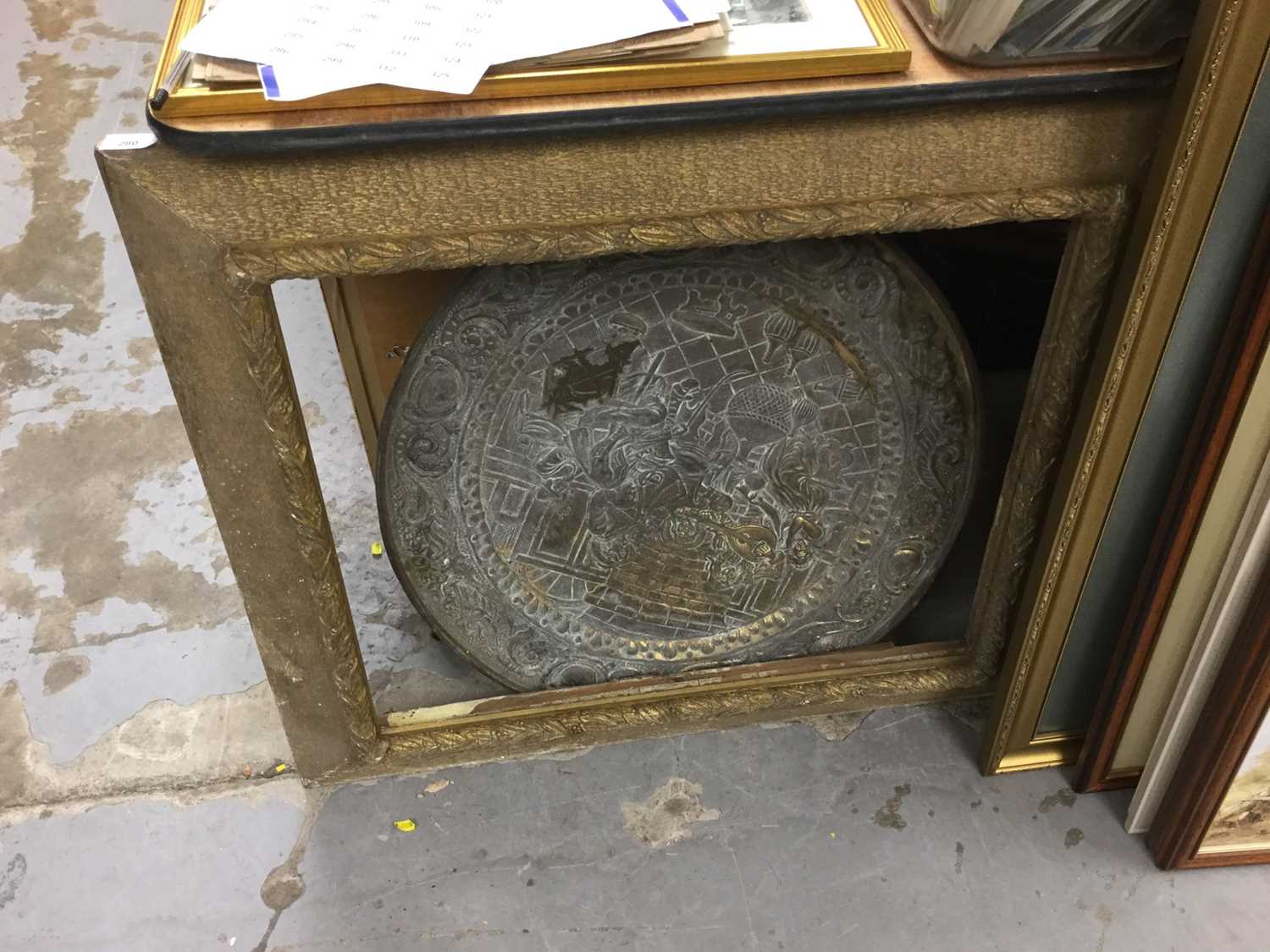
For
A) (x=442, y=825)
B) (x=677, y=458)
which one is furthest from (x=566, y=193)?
(x=442, y=825)

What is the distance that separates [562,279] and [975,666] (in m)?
0.76

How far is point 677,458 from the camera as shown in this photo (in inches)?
53.7

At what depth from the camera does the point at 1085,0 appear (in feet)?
3.12

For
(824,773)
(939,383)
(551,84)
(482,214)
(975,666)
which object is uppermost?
(551,84)

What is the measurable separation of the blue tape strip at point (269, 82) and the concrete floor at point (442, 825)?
0.90 m

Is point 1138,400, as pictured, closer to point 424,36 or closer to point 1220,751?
point 1220,751

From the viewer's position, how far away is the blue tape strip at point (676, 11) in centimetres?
94

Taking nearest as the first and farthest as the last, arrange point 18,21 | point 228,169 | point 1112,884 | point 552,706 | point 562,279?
point 228,169
point 562,279
point 1112,884
point 552,706
point 18,21

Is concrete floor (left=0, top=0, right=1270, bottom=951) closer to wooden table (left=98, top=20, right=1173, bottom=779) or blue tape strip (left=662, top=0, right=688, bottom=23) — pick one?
wooden table (left=98, top=20, right=1173, bottom=779)

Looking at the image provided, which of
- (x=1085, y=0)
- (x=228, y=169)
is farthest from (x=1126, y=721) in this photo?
(x=228, y=169)

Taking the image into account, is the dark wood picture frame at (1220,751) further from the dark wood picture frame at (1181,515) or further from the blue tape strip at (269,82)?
the blue tape strip at (269,82)

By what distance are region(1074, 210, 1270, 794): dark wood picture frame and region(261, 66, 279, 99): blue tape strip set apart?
85 centimetres

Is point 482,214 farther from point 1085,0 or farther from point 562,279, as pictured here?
point 1085,0

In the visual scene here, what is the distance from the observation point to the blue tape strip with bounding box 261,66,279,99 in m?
0.91
